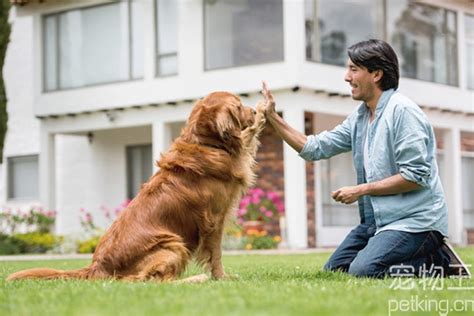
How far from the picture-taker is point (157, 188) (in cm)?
625

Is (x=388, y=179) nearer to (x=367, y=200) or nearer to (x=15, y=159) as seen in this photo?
(x=367, y=200)

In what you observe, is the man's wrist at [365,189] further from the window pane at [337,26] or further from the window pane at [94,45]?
the window pane at [94,45]

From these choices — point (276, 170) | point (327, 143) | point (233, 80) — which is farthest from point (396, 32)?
point (327, 143)

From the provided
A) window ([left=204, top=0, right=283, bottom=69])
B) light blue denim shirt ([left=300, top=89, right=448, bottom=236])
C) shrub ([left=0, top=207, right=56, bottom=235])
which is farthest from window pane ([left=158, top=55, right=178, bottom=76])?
light blue denim shirt ([left=300, top=89, right=448, bottom=236])

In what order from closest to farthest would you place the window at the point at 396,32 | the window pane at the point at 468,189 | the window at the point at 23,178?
the window at the point at 396,32 < the window pane at the point at 468,189 < the window at the point at 23,178

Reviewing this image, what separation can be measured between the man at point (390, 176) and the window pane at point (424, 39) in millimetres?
12021

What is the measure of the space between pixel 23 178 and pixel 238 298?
63.6ft

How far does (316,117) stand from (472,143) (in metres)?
5.99

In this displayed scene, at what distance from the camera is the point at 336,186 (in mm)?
19484

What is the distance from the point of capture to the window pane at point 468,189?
21.9 meters

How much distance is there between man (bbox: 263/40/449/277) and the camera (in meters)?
6.39

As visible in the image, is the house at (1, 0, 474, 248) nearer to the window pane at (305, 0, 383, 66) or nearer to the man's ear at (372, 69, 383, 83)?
the window pane at (305, 0, 383, 66)

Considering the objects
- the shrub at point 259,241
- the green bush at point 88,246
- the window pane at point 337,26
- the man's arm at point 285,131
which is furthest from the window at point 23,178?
the man's arm at point 285,131

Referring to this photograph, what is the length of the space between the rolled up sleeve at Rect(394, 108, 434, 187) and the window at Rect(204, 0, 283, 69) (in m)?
10.0
